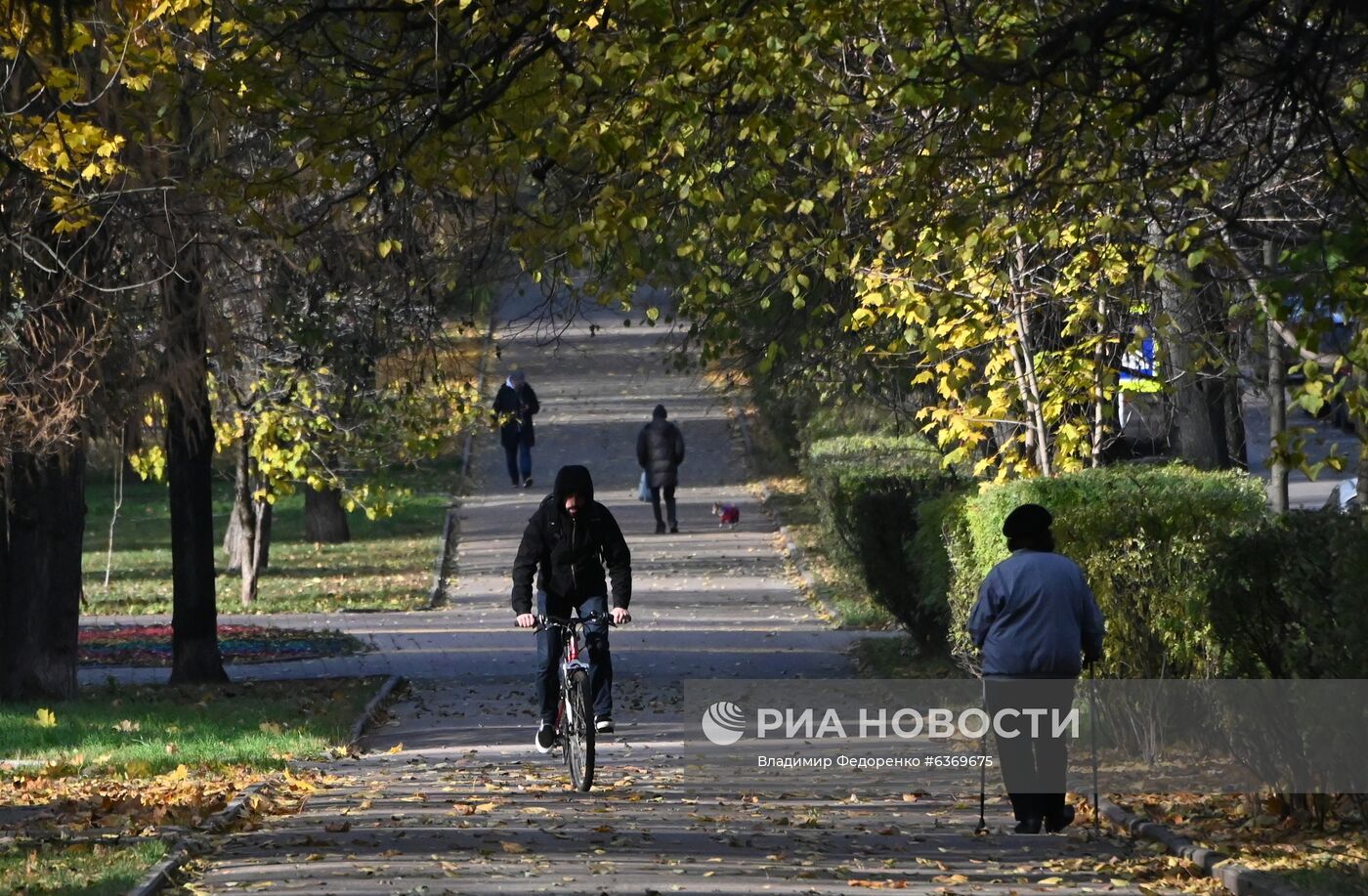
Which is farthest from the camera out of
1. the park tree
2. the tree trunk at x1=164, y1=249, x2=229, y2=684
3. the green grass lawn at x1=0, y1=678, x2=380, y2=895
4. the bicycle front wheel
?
the tree trunk at x1=164, y1=249, x2=229, y2=684

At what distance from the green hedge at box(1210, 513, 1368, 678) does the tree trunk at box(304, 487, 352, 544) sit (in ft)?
→ 83.2

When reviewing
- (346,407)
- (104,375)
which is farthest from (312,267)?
(346,407)

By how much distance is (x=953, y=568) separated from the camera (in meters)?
14.1

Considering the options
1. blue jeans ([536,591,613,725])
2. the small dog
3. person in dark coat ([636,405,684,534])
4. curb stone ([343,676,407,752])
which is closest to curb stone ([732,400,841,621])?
the small dog

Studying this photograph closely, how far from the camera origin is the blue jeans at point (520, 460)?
121 ft

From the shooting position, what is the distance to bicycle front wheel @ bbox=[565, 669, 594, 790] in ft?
35.2

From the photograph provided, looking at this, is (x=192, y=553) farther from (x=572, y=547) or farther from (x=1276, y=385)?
(x=1276, y=385)

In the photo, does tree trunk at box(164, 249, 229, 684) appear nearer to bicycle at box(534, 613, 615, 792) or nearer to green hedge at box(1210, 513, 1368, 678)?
bicycle at box(534, 613, 615, 792)

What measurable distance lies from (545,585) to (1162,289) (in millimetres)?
5888

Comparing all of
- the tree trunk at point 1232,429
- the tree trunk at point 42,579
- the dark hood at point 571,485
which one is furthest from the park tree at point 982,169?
the tree trunk at point 42,579

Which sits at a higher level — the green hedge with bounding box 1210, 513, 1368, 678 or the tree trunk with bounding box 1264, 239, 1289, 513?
the tree trunk with bounding box 1264, 239, 1289, 513

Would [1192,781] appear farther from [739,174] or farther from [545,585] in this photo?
[739,174]

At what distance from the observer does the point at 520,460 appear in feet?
123

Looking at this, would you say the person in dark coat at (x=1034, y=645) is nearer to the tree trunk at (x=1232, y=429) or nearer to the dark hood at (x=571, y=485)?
the dark hood at (x=571, y=485)
